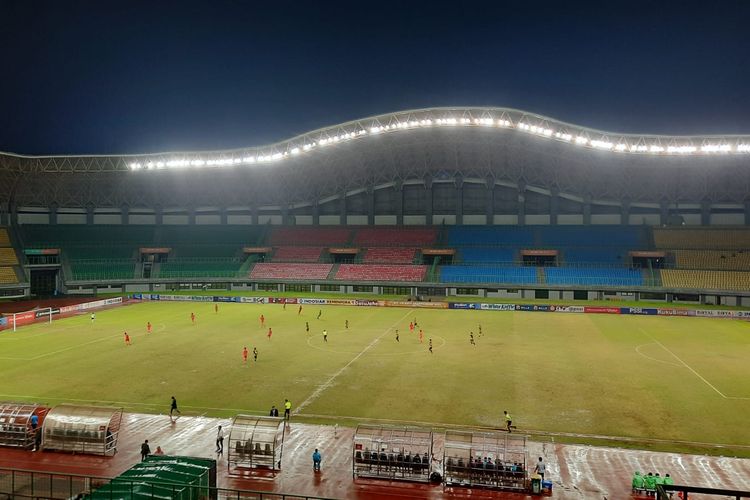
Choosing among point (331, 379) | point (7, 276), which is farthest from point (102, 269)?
point (331, 379)

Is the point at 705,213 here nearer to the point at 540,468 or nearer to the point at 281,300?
the point at 281,300

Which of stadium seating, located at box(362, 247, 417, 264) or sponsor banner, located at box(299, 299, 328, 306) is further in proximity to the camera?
stadium seating, located at box(362, 247, 417, 264)

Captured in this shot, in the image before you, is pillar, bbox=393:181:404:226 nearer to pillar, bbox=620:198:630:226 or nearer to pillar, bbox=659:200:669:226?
pillar, bbox=620:198:630:226

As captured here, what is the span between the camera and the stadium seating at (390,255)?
84375 mm

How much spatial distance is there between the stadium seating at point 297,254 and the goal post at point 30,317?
3613 centimetres

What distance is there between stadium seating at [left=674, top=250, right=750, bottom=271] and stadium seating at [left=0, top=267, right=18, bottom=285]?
9577 centimetres

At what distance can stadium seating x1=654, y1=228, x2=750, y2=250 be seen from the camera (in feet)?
245

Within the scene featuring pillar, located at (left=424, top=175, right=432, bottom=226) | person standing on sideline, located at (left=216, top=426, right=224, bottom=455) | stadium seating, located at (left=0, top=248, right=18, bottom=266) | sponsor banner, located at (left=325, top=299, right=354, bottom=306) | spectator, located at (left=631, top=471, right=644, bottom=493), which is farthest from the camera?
pillar, located at (left=424, top=175, right=432, bottom=226)

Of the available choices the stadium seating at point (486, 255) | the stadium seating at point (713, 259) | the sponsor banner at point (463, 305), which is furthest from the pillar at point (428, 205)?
the stadium seating at point (713, 259)

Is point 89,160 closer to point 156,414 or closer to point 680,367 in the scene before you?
point 156,414

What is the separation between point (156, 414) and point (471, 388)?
17747mm

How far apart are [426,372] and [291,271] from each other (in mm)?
52952

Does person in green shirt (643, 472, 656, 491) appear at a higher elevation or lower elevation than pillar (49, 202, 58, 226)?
lower

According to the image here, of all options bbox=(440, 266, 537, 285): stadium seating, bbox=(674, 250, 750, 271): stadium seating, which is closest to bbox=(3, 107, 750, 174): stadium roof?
bbox=(674, 250, 750, 271): stadium seating
